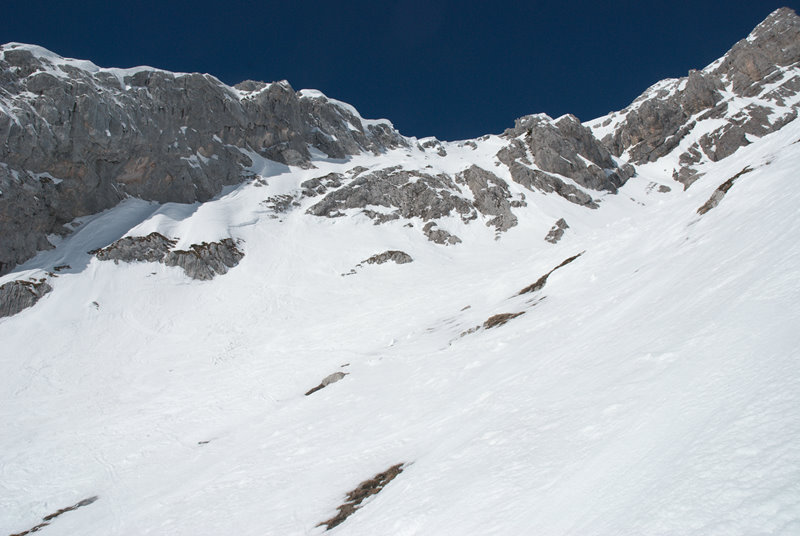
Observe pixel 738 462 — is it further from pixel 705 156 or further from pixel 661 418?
pixel 705 156

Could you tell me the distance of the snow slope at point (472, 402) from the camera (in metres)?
3.59

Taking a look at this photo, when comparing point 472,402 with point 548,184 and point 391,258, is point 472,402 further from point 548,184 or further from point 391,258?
point 548,184

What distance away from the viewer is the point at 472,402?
888cm

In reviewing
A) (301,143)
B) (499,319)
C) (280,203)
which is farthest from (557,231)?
(301,143)

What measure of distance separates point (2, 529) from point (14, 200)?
44.1m

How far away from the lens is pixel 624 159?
96.6 meters

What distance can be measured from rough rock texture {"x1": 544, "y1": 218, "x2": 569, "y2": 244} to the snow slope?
2882cm

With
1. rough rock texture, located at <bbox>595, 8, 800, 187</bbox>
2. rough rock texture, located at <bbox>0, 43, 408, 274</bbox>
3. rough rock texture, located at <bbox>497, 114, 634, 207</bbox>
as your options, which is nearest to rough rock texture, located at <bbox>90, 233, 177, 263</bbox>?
rough rock texture, located at <bbox>0, 43, 408, 274</bbox>

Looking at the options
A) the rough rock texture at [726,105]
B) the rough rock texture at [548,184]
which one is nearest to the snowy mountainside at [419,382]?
the rough rock texture at [548,184]

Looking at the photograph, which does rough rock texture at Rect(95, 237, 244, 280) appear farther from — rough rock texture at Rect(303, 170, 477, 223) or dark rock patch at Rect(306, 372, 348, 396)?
dark rock patch at Rect(306, 372, 348, 396)

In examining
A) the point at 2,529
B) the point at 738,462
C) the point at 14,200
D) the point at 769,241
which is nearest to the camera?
the point at 738,462

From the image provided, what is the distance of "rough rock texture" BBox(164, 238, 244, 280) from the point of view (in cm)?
4625

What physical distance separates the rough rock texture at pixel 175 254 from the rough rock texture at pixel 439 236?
23185 millimetres

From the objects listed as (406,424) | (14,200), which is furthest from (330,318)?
(14,200)
